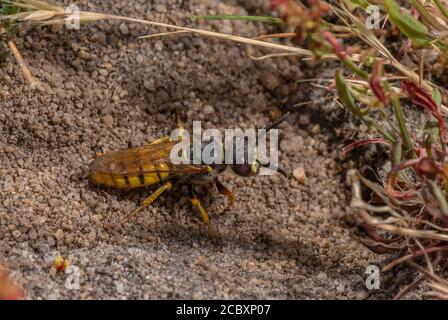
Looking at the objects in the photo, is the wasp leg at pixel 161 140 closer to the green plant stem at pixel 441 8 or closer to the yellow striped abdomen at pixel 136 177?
the yellow striped abdomen at pixel 136 177

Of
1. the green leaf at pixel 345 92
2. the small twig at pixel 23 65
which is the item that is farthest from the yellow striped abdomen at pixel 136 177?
the green leaf at pixel 345 92

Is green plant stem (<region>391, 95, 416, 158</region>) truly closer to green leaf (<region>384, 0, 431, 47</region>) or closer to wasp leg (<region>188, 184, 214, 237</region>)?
green leaf (<region>384, 0, 431, 47</region>)

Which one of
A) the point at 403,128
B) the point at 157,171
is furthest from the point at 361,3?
the point at 157,171

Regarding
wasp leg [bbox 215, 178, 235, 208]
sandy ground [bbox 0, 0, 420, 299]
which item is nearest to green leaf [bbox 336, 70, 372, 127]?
sandy ground [bbox 0, 0, 420, 299]

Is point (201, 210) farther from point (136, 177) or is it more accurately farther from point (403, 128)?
point (403, 128)

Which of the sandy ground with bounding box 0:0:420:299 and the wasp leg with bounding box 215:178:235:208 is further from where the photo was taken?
the wasp leg with bounding box 215:178:235:208
